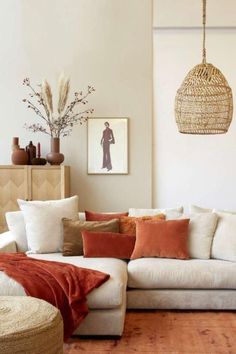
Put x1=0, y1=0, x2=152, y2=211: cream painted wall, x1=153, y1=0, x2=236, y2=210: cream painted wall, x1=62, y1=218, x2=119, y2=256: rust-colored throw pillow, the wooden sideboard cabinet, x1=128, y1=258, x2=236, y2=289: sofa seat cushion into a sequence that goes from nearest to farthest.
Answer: x1=128, y1=258, x2=236, y2=289: sofa seat cushion, x1=62, y1=218, x2=119, y2=256: rust-colored throw pillow, the wooden sideboard cabinet, x1=0, y1=0, x2=152, y2=211: cream painted wall, x1=153, y1=0, x2=236, y2=210: cream painted wall

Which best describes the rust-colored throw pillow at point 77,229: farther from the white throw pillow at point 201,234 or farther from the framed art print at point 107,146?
the framed art print at point 107,146

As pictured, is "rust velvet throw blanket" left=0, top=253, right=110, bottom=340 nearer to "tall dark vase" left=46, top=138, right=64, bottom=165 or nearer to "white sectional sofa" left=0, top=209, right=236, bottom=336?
"white sectional sofa" left=0, top=209, right=236, bottom=336

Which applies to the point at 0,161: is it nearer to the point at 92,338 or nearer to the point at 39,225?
the point at 39,225

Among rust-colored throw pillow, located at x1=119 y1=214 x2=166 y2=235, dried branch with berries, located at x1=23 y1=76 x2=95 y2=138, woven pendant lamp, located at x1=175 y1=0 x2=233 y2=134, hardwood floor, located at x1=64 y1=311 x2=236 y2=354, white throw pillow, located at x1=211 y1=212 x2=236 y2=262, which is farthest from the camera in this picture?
dried branch with berries, located at x1=23 y1=76 x2=95 y2=138

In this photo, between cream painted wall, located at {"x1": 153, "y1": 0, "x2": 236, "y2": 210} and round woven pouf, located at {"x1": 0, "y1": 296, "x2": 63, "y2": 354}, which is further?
cream painted wall, located at {"x1": 153, "y1": 0, "x2": 236, "y2": 210}

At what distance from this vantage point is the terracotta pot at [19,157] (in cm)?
614

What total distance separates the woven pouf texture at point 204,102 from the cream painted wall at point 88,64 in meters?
2.07

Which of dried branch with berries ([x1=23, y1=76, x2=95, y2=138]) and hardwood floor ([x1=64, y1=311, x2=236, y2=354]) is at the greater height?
dried branch with berries ([x1=23, y1=76, x2=95, y2=138])

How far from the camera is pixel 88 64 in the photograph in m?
6.57

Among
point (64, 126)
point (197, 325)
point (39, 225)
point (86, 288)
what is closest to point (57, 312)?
point (86, 288)

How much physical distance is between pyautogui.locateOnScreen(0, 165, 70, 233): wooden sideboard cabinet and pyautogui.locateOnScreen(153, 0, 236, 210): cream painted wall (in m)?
1.68

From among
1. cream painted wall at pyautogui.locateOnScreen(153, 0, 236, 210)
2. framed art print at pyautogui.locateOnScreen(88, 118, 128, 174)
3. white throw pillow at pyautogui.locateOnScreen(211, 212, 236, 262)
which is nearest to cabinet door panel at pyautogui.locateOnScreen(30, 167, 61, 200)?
framed art print at pyautogui.locateOnScreen(88, 118, 128, 174)

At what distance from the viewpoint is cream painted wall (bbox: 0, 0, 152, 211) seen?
656cm

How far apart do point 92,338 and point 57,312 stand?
2.88 ft
